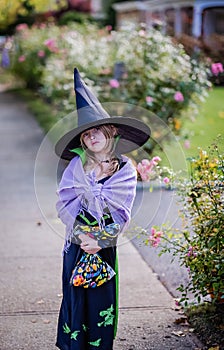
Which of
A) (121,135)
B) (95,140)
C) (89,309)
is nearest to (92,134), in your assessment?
(95,140)

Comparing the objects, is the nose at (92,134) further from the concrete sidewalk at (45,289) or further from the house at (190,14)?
the house at (190,14)

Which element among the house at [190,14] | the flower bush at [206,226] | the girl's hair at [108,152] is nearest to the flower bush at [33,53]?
the house at [190,14]

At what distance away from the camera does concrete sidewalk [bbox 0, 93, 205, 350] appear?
4184 mm

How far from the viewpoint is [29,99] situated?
19.1m

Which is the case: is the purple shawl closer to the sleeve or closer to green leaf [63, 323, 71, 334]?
the sleeve

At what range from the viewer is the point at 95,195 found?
11.2 ft

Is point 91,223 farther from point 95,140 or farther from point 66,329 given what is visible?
point 66,329

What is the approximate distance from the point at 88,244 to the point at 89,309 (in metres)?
0.36

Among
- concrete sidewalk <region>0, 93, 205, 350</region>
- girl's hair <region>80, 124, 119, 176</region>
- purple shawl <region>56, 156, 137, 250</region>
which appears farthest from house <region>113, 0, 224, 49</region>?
purple shawl <region>56, 156, 137, 250</region>

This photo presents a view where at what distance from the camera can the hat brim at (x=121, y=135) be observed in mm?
3456

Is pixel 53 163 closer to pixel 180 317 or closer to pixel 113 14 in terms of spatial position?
pixel 180 317

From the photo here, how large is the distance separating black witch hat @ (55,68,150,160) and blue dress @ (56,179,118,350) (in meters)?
0.41

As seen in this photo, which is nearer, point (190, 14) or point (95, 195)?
point (95, 195)

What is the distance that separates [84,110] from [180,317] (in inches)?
69.3
